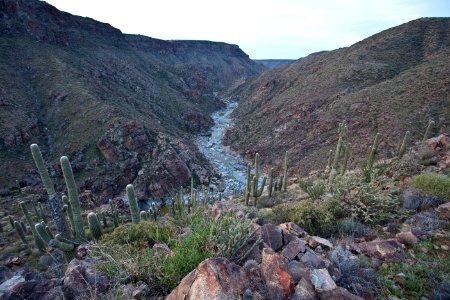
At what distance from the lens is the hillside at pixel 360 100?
75.7 feet

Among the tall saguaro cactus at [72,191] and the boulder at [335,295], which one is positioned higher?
the boulder at [335,295]

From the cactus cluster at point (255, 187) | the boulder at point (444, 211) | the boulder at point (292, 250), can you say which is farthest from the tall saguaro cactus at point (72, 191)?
the boulder at point (444, 211)

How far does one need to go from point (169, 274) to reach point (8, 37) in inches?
1634

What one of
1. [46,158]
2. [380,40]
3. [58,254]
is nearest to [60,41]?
[46,158]

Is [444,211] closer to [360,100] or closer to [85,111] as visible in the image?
[360,100]

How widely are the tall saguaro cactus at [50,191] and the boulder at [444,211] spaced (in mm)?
10854

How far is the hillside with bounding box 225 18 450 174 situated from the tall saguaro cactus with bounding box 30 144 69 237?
18.8 meters

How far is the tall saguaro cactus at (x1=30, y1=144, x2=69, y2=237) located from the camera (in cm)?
920

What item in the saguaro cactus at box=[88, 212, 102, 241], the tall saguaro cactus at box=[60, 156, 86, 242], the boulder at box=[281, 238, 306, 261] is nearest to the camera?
the boulder at box=[281, 238, 306, 261]

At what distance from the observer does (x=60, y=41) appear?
3812cm

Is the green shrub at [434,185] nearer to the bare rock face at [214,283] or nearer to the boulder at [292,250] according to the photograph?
the boulder at [292,250]

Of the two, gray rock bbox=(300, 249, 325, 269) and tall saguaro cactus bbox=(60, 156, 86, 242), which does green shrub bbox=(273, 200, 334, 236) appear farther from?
tall saguaro cactus bbox=(60, 156, 86, 242)

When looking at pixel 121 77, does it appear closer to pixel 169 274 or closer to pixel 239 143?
pixel 239 143

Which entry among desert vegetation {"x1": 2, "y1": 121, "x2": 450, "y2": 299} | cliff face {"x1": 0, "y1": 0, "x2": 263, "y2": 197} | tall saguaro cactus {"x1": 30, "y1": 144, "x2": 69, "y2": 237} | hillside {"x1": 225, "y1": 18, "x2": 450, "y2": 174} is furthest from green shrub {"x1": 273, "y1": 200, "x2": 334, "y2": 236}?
cliff face {"x1": 0, "y1": 0, "x2": 263, "y2": 197}
